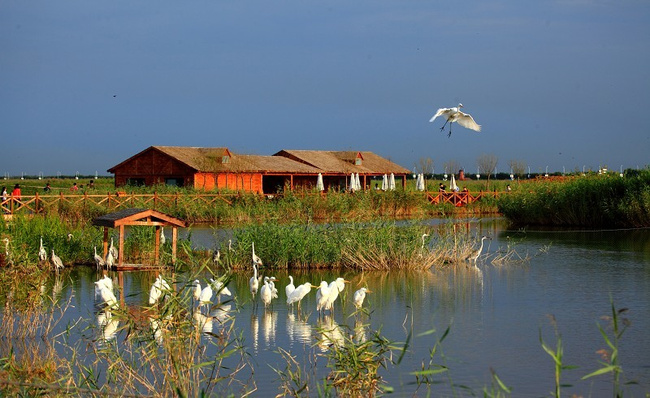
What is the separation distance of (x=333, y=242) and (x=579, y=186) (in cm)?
1519

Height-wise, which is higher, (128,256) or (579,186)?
A: (579,186)

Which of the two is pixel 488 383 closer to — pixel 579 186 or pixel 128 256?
pixel 128 256

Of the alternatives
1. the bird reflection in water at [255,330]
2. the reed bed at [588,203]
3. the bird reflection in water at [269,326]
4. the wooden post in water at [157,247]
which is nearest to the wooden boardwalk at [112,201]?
the reed bed at [588,203]

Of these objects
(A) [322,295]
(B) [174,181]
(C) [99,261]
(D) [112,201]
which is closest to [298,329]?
(A) [322,295]

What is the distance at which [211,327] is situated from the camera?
38.0ft

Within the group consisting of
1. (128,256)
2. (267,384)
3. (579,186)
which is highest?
(579,186)

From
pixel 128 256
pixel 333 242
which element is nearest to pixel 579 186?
pixel 333 242

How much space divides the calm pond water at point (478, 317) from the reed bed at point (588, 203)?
7468mm

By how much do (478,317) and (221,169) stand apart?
30.6 metres

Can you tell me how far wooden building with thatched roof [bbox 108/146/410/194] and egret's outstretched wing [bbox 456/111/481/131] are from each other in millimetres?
26913

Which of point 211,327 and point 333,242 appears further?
point 333,242

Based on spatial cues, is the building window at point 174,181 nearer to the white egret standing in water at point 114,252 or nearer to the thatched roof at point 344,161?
the thatched roof at point 344,161

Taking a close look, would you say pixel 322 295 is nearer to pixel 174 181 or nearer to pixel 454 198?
pixel 454 198

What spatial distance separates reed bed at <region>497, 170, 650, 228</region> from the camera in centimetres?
2842
